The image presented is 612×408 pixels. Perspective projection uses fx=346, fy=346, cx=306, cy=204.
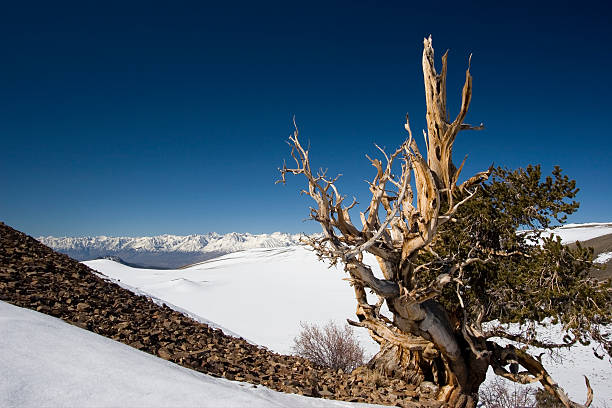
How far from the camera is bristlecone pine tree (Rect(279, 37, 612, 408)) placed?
5.42m

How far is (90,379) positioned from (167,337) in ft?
10.2

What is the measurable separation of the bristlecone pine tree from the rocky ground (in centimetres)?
98

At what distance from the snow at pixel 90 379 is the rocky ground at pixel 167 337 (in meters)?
1.08

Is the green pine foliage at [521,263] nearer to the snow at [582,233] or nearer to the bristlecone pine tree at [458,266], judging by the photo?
the bristlecone pine tree at [458,266]

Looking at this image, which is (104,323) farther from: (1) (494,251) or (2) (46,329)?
(1) (494,251)

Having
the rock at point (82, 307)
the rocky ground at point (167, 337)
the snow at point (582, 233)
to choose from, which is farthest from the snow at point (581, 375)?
the snow at point (582, 233)

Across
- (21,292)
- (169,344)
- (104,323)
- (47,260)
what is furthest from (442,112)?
(47,260)

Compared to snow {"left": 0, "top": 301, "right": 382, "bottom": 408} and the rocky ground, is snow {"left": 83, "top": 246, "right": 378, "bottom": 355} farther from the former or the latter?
snow {"left": 0, "top": 301, "right": 382, "bottom": 408}

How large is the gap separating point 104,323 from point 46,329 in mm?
1558

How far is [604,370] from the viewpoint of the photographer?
51.1 ft

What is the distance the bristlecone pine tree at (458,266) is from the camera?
17.8 feet

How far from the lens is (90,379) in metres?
3.18

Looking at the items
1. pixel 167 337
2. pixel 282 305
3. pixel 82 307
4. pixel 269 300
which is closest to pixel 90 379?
pixel 167 337

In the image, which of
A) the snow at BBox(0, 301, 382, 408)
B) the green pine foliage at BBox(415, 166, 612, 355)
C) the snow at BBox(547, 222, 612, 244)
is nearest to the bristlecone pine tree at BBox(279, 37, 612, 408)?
the green pine foliage at BBox(415, 166, 612, 355)
